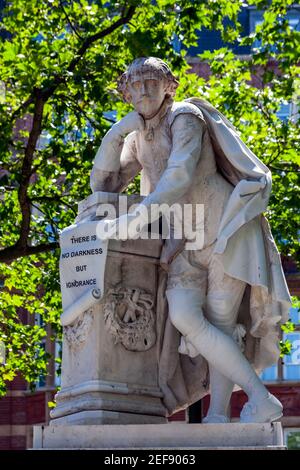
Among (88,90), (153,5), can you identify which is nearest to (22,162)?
(88,90)

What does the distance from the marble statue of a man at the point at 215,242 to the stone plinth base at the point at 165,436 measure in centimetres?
33

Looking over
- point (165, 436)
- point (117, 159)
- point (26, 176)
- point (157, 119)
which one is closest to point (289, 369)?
point (26, 176)

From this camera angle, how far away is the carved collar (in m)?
11.5

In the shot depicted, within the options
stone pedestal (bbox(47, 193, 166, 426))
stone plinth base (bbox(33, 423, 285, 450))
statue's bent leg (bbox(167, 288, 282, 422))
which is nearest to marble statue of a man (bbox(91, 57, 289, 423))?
statue's bent leg (bbox(167, 288, 282, 422))

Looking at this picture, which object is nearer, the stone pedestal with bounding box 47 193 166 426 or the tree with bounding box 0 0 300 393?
the stone pedestal with bounding box 47 193 166 426

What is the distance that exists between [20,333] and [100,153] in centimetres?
1209

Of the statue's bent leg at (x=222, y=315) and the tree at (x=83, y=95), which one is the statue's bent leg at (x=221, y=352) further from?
the tree at (x=83, y=95)

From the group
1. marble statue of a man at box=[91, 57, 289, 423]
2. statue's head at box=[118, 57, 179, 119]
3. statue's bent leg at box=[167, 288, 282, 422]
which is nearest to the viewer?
statue's bent leg at box=[167, 288, 282, 422]

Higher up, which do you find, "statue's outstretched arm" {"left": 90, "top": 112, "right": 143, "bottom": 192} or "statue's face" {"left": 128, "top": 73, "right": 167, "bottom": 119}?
"statue's face" {"left": 128, "top": 73, "right": 167, "bottom": 119}

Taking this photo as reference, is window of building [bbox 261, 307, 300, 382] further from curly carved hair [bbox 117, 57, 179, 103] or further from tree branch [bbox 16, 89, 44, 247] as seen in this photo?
curly carved hair [bbox 117, 57, 179, 103]

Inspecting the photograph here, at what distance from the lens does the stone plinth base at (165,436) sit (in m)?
10.2

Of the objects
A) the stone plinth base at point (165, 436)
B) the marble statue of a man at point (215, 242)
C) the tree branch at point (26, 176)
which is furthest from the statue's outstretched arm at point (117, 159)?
the tree branch at point (26, 176)

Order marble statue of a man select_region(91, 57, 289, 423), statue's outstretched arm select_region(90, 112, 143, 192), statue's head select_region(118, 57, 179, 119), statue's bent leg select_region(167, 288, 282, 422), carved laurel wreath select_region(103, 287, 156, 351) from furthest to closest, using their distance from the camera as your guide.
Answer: statue's outstretched arm select_region(90, 112, 143, 192), statue's head select_region(118, 57, 179, 119), carved laurel wreath select_region(103, 287, 156, 351), marble statue of a man select_region(91, 57, 289, 423), statue's bent leg select_region(167, 288, 282, 422)

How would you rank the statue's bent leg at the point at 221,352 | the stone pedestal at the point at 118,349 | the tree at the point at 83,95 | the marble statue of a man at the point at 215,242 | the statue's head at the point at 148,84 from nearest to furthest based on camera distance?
1. the statue's bent leg at the point at 221,352
2. the marble statue of a man at the point at 215,242
3. the stone pedestal at the point at 118,349
4. the statue's head at the point at 148,84
5. the tree at the point at 83,95
